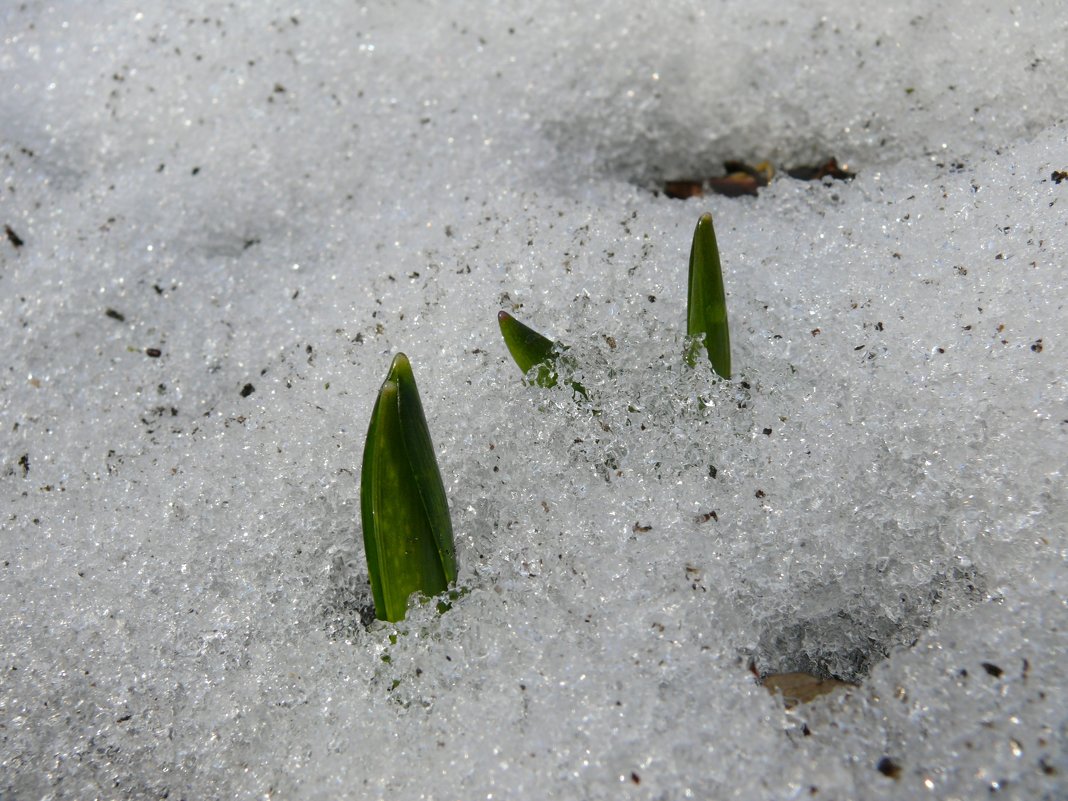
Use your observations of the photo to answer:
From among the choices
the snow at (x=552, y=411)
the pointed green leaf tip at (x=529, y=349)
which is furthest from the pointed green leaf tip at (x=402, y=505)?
the pointed green leaf tip at (x=529, y=349)

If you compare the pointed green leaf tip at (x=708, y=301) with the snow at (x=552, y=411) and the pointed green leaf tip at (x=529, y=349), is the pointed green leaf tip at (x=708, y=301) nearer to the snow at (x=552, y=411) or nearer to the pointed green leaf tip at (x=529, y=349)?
the snow at (x=552, y=411)

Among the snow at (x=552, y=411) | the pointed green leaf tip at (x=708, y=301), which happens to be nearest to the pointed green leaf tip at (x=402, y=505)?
the snow at (x=552, y=411)

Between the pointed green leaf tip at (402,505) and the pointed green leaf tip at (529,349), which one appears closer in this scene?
the pointed green leaf tip at (402,505)

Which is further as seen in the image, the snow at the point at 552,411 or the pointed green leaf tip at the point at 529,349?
the pointed green leaf tip at the point at 529,349

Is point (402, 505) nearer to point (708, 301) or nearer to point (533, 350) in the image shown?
point (533, 350)

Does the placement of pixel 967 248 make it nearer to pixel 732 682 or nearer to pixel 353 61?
pixel 732 682

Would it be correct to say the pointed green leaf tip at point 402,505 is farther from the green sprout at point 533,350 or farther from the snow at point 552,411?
the green sprout at point 533,350
